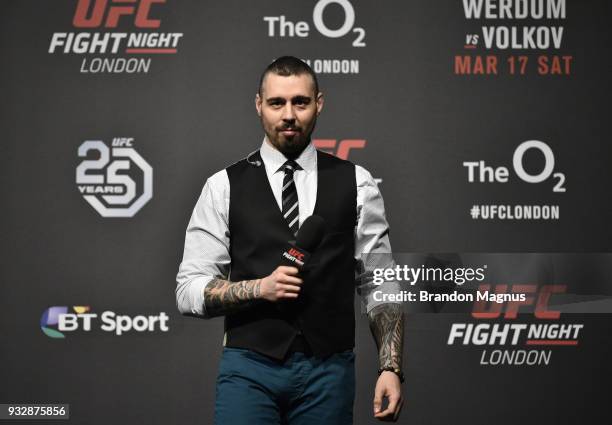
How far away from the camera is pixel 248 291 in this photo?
6.66 feet

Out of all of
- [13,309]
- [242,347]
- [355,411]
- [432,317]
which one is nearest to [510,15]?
[432,317]

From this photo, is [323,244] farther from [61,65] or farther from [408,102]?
[61,65]

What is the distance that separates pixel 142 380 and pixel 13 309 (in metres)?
0.70

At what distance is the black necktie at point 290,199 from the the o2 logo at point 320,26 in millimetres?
1708

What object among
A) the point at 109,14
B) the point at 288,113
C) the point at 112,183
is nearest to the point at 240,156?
the point at 112,183

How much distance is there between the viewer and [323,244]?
2.13m

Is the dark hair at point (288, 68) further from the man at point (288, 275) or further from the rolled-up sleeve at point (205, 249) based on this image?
the rolled-up sleeve at point (205, 249)

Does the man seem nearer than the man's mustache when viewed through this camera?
Yes

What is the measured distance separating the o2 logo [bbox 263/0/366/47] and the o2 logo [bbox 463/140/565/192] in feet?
2.69

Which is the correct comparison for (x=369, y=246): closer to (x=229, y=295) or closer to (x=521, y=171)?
(x=229, y=295)

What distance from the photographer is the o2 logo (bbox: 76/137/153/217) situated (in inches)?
150

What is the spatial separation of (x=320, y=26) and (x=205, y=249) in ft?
6.47

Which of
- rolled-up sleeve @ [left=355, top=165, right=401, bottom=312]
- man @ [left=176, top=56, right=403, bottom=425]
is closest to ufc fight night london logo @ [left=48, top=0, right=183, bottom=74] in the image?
man @ [left=176, top=56, right=403, bottom=425]

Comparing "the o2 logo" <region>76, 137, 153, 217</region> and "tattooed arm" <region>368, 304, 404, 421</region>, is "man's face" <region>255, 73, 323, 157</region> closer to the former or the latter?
"tattooed arm" <region>368, 304, 404, 421</region>
